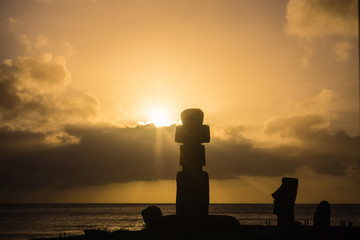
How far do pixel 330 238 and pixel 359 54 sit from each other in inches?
805

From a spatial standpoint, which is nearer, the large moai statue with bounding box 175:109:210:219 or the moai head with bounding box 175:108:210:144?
the large moai statue with bounding box 175:109:210:219

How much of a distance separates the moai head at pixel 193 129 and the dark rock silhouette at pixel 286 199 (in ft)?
19.9

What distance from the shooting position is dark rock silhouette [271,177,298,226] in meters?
33.6

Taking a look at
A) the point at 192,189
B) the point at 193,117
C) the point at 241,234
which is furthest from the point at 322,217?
the point at 193,117

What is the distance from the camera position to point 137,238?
2823 cm

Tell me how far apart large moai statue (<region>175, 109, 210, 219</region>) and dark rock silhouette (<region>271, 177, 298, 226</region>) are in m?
5.04

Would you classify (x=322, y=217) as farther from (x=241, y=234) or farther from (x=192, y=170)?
(x=192, y=170)

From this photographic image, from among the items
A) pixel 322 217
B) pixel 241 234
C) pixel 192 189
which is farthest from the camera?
pixel 192 189

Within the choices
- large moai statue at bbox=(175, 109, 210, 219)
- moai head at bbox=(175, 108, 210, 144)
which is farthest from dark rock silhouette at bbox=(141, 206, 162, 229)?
moai head at bbox=(175, 108, 210, 144)

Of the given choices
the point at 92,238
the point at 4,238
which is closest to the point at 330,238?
the point at 92,238

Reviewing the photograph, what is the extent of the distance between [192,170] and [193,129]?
9.01ft

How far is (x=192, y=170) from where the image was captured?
33156 millimetres

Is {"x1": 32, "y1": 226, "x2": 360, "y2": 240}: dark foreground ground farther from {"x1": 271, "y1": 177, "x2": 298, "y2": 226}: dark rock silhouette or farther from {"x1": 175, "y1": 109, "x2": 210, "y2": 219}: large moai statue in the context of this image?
{"x1": 175, "y1": 109, "x2": 210, "y2": 219}: large moai statue

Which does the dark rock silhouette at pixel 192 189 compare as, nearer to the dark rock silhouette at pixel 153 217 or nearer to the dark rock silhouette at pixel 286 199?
the dark rock silhouette at pixel 153 217
